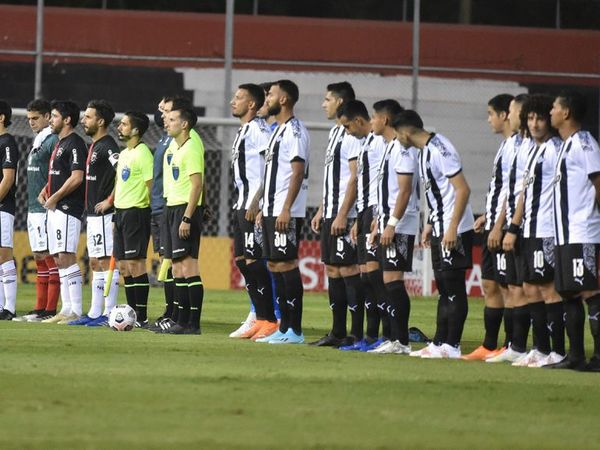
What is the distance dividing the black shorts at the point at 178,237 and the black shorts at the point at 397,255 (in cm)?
205

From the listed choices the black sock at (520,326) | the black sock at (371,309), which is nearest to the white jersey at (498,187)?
the black sock at (520,326)

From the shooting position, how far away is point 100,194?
13711 millimetres

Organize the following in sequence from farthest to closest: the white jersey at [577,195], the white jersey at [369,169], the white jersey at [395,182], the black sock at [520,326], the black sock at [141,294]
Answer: the black sock at [141,294]
the white jersey at [369,169]
the white jersey at [395,182]
the black sock at [520,326]
the white jersey at [577,195]

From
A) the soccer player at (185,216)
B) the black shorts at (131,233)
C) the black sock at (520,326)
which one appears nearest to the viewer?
the black sock at (520,326)

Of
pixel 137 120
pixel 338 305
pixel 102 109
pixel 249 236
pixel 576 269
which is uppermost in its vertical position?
pixel 102 109

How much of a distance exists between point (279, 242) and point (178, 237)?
3.32 feet

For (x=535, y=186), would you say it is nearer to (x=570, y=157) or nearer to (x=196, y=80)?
(x=570, y=157)

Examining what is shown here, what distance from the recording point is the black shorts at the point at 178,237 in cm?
1232

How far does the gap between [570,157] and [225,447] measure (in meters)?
4.56

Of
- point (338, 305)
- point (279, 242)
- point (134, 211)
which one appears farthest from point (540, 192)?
point (134, 211)

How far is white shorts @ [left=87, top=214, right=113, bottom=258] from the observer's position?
13.8 meters

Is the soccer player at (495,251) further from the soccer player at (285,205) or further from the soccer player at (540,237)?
the soccer player at (285,205)

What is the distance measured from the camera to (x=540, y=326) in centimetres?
1007

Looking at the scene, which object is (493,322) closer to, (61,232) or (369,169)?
(369,169)
